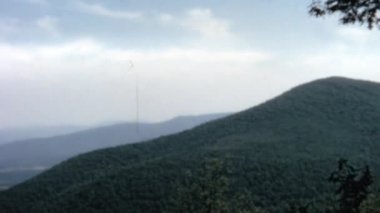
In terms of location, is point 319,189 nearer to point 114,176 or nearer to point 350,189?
point 114,176

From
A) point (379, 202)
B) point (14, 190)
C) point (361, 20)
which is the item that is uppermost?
point (361, 20)

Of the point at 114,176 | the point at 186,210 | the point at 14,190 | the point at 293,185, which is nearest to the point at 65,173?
the point at 14,190

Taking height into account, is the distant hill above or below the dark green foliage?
below

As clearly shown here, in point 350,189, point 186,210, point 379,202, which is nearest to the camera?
point 350,189

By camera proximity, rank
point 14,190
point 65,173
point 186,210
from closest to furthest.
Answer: point 186,210 < point 14,190 < point 65,173

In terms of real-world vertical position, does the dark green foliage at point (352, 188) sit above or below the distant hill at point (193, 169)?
above

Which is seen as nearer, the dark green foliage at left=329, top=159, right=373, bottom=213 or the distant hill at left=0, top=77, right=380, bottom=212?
the dark green foliage at left=329, top=159, right=373, bottom=213

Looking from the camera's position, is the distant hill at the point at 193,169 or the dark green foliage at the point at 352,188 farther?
the distant hill at the point at 193,169

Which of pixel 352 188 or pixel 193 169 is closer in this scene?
pixel 352 188

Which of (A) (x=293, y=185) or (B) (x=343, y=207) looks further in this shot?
(A) (x=293, y=185)

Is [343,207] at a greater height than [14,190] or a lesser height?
greater

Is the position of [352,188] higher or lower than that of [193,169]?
higher
